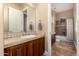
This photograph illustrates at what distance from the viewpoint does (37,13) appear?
77.9 inches

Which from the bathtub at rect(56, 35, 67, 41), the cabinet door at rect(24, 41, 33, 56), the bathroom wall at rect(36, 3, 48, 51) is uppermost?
the bathroom wall at rect(36, 3, 48, 51)

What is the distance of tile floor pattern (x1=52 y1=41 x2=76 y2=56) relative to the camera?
1.87m

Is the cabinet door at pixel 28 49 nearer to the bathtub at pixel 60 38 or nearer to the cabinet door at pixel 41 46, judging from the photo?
the cabinet door at pixel 41 46

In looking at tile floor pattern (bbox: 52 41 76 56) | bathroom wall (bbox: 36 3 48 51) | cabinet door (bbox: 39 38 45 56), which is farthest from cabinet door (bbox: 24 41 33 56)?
tile floor pattern (bbox: 52 41 76 56)

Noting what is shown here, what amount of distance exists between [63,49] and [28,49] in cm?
62

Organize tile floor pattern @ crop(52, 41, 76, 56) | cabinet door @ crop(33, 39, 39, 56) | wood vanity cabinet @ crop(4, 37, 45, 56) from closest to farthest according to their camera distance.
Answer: wood vanity cabinet @ crop(4, 37, 45, 56) → tile floor pattern @ crop(52, 41, 76, 56) → cabinet door @ crop(33, 39, 39, 56)

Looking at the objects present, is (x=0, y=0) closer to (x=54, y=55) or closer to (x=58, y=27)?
(x=58, y=27)

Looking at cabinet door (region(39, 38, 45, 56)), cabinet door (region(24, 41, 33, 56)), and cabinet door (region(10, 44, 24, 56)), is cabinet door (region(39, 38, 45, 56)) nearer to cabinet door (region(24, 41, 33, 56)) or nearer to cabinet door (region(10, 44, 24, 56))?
cabinet door (region(24, 41, 33, 56))

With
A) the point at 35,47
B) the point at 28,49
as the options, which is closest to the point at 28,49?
the point at 28,49

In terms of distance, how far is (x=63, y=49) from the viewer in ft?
6.28

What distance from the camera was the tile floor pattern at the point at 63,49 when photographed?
187 cm

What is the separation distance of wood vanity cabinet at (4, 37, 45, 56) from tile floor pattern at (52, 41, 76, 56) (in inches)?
A: 8.5

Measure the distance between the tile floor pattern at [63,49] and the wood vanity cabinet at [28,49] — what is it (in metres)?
0.22

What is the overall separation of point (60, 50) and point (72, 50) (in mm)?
203
